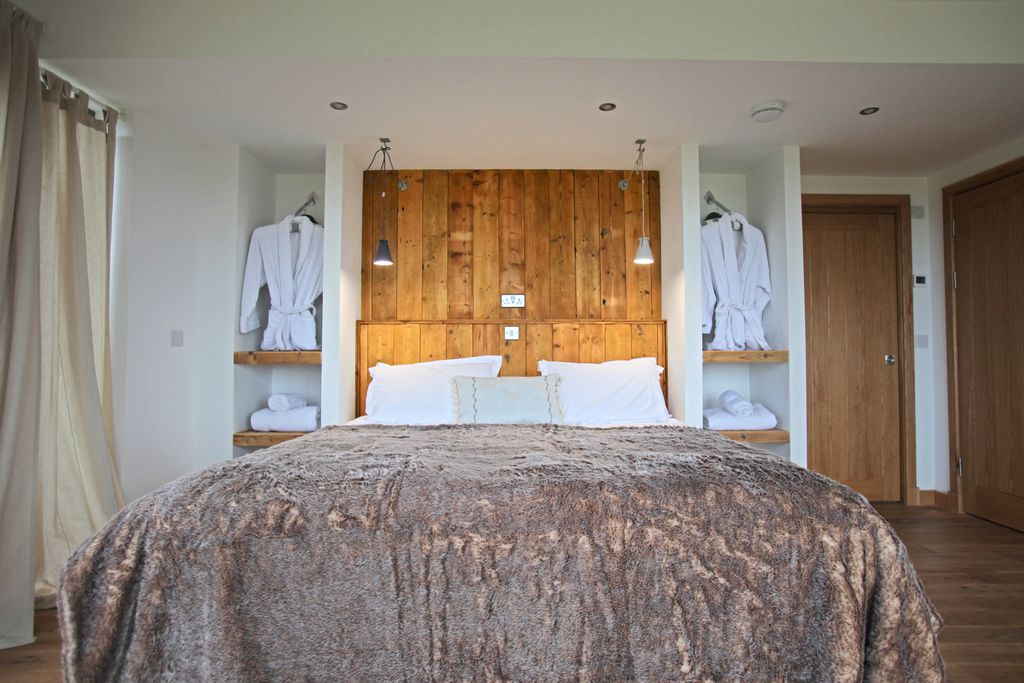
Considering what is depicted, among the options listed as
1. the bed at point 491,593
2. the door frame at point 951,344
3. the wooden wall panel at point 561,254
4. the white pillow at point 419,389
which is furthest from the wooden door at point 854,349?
the bed at point 491,593

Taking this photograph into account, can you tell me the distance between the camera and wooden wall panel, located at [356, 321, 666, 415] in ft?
12.0

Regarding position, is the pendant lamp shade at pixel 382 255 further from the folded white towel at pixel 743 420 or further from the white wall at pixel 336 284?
the folded white towel at pixel 743 420

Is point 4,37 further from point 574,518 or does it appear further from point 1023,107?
point 1023,107

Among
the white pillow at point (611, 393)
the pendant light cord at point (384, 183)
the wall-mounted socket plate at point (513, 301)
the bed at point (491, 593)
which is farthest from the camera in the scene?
the wall-mounted socket plate at point (513, 301)

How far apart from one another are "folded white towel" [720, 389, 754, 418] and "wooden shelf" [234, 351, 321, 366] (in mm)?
2554

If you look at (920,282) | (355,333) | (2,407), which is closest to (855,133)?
(920,282)

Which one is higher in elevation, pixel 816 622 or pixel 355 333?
pixel 355 333

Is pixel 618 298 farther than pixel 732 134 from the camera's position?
Yes

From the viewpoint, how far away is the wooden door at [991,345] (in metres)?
3.34

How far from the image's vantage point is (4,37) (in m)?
2.17

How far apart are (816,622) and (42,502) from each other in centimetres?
296

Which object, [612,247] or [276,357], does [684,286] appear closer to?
[612,247]

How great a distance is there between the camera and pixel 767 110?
9.30 feet

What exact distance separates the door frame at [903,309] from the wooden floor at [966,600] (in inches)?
15.8
